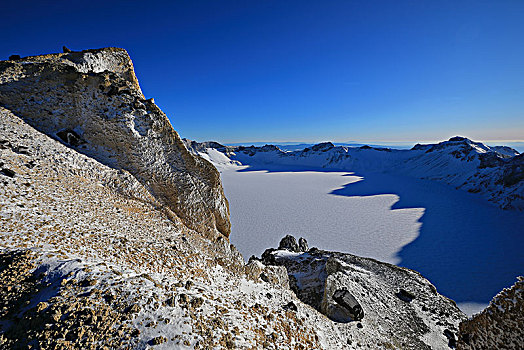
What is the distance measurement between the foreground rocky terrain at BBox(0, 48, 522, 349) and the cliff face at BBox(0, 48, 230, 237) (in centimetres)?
6

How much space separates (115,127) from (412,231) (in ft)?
Answer: 149

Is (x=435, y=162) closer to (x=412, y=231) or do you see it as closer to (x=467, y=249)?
(x=412, y=231)

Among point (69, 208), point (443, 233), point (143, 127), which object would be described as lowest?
point (443, 233)

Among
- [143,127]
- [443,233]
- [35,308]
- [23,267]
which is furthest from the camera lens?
[443,233]

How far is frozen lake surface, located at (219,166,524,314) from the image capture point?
24594 millimetres

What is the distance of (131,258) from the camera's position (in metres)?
7.44

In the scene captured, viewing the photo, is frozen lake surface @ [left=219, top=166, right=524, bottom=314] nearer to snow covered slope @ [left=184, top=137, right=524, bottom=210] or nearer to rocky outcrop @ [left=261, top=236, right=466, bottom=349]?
rocky outcrop @ [left=261, top=236, right=466, bottom=349]

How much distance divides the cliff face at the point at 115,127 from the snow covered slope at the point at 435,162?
2902 inches

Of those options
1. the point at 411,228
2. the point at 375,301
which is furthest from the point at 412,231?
the point at 375,301

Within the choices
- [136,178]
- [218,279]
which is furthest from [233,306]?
[136,178]

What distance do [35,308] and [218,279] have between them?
5528 mm

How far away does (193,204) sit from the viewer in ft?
41.7

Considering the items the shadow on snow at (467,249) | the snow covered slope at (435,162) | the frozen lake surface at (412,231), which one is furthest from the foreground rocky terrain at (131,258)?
the snow covered slope at (435,162)

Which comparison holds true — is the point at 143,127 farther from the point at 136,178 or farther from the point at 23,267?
the point at 23,267
